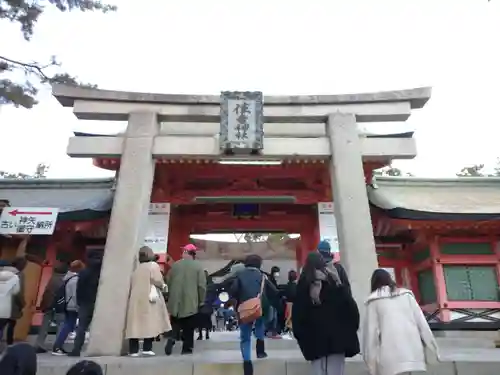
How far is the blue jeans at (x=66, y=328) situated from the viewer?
20.8 ft

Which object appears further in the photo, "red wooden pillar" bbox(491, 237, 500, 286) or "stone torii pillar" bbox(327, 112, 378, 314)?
"red wooden pillar" bbox(491, 237, 500, 286)

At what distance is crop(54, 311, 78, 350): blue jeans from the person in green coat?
163 centimetres

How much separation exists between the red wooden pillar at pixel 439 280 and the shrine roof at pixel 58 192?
780cm

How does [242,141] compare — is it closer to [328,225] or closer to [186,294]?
[328,225]

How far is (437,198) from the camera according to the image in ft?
37.1

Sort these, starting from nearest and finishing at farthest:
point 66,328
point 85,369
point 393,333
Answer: point 85,369
point 393,333
point 66,328

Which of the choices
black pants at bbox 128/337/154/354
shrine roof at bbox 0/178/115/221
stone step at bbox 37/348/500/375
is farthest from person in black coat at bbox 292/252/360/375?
shrine roof at bbox 0/178/115/221

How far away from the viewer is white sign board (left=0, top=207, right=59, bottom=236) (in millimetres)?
8570

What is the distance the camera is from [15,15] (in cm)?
769

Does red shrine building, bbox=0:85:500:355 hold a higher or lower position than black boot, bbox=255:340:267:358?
higher

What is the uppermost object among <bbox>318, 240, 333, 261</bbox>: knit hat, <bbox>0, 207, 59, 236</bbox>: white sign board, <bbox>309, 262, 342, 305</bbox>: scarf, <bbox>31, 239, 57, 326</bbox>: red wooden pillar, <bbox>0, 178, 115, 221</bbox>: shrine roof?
<bbox>0, 178, 115, 221</bbox>: shrine roof

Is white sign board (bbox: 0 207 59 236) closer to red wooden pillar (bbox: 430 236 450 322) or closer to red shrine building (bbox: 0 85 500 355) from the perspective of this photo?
red shrine building (bbox: 0 85 500 355)

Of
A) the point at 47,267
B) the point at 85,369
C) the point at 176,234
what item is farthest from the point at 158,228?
the point at 85,369

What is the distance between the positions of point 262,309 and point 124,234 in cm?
299
